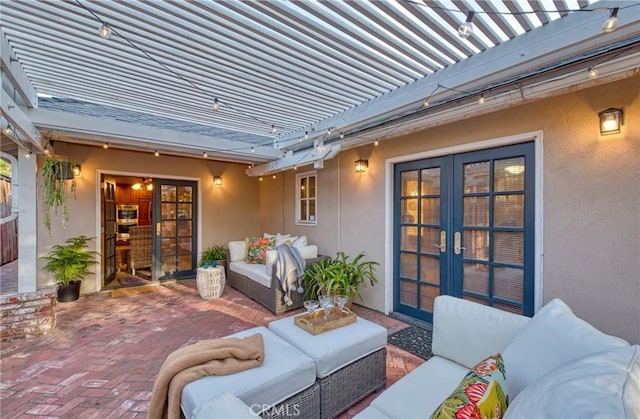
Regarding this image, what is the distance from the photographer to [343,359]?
2.05m

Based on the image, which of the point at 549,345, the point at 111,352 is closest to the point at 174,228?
the point at 111,352

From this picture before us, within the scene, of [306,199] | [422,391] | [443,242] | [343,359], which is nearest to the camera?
[422,391]

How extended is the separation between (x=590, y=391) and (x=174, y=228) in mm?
6625

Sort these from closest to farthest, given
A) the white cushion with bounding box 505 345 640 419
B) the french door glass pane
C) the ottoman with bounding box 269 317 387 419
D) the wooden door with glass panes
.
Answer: the white cushion with bounding box 505 345 640 419 → the ottoman with bounding box 269 317 387 419 → the french door glass pane → the wooden door with glass panes

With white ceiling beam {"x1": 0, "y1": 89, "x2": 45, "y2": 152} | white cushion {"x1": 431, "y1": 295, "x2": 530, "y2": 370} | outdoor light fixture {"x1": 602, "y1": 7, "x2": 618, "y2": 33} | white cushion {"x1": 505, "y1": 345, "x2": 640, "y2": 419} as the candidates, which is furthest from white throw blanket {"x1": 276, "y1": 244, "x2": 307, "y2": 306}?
outdoor light fixture {"x1": 602, "y1": 7, "x2": 618, "y2": 33}

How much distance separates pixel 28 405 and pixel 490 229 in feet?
14.2

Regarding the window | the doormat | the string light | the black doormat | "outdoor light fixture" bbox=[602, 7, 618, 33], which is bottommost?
the doormat

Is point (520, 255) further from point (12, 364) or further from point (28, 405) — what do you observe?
point (12, 364)

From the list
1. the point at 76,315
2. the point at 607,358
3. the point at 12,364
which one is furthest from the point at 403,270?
the point at 76,315

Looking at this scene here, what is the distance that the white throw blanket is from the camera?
4.10 m

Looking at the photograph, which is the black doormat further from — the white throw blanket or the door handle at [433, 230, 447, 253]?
the white throw blanket

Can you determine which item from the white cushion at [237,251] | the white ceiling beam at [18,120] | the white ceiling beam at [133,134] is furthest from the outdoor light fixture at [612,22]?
the white cushion at [237,251]

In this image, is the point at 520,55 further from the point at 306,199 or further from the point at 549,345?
the point at 306,199

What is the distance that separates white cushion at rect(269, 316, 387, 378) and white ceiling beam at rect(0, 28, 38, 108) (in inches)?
118
